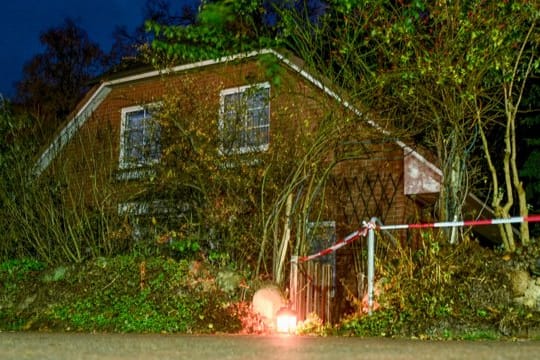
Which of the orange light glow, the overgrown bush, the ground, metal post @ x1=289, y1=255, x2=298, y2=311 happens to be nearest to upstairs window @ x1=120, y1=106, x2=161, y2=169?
the ground

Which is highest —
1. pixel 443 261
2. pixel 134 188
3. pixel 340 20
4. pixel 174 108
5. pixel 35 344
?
pixel 340 20

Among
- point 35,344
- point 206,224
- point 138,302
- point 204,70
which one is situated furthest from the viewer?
point 204,70

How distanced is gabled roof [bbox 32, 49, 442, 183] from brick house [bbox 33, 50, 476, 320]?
0.03 meters

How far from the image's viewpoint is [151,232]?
1299 cm

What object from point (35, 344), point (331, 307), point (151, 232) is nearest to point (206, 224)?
point (151, 232)

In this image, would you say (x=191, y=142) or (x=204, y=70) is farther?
(x=204, y=70)

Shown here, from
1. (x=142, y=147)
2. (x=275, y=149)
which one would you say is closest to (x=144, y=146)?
(x=142, y=147)

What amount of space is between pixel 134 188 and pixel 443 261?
5630mm

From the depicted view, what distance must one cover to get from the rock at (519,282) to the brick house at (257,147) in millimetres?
3127

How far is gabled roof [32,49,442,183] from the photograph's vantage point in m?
12.0

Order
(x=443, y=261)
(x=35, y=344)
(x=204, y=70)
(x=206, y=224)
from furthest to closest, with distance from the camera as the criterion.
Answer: (x=204, y=70) < (x=206, y=224) < (x=443, y=261) < (x=35, y=344)

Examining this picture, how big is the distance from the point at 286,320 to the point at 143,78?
427 inches

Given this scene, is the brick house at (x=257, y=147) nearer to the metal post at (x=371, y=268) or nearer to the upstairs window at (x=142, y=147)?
the upstairs window at (x=142, y=147)

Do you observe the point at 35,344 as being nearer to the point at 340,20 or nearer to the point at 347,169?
the point at 340,20
